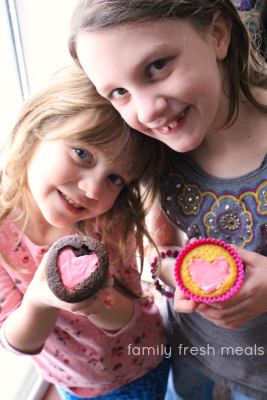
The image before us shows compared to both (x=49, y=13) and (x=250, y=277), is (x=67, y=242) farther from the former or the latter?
(x=49, y=13)

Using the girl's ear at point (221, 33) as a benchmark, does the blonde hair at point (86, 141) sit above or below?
below

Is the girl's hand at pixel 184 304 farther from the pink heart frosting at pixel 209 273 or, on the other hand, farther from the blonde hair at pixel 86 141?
the blonde hair at pixel 86 141

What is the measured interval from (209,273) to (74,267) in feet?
0.95

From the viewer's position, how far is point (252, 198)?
80 cm

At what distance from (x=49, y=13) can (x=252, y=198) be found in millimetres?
1249

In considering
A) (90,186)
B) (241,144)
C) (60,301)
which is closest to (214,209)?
(241,144)

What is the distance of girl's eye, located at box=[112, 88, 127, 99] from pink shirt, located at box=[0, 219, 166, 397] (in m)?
0.46

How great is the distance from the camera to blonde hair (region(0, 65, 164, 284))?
2.53 feet

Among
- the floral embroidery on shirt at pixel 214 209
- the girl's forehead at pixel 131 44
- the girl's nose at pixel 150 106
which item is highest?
the girl's forehead at pixel 131 44

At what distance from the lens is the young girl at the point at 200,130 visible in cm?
60

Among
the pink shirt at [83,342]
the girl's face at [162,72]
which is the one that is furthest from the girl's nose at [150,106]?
the pink shirt at [83,342]

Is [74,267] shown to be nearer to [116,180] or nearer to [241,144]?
[116,180]

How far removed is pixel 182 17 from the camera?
2.01 feet

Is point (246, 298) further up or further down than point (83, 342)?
further up
